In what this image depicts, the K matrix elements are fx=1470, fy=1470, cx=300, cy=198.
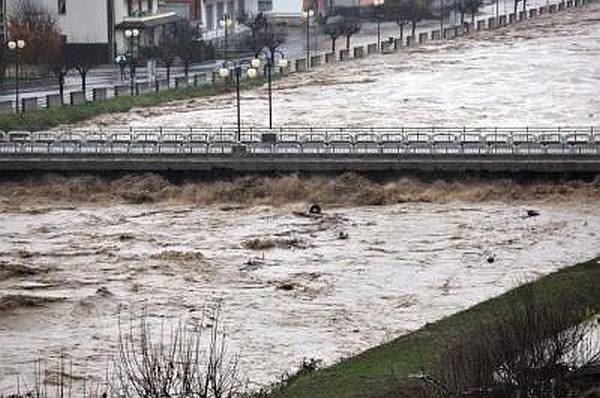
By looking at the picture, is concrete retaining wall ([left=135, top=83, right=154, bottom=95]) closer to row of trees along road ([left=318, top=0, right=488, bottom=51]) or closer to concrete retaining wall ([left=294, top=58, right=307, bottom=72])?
concrete retaining wall ([left=294, top=58, right=307, bottom=72])

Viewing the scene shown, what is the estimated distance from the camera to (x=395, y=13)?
287ft

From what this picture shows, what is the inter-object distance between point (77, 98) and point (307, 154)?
15.7m

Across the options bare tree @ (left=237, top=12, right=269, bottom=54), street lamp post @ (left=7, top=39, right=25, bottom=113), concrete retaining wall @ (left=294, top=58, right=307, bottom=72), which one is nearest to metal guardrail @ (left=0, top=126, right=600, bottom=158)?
street lamp post @ (left=7, top=39, right=25, bottom=113)

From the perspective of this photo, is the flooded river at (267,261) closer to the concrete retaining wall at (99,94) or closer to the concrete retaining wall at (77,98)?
the concrete retaining wall at (77,98)

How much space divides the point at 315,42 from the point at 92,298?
5062cm

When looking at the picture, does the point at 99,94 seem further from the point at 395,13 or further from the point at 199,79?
the point at 395,13

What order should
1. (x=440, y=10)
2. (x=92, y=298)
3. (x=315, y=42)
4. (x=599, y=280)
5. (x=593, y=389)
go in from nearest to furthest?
(x=593, y=389)
(x=599, y=280)
(x=92, y=298)
(x=315, y=42)
(x=440, y=10)

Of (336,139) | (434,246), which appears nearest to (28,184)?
(336,139)

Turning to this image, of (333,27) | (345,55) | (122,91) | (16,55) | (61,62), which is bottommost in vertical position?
(122,91)

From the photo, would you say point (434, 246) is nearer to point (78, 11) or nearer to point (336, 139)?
point (336, 139)

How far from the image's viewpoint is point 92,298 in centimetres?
2408

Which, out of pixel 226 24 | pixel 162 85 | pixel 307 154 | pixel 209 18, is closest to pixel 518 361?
pixel 307 154

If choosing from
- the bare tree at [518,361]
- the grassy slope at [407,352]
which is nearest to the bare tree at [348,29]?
the grassy slope at [407,352]

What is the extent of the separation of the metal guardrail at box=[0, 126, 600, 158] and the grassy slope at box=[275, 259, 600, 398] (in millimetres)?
10691
